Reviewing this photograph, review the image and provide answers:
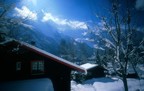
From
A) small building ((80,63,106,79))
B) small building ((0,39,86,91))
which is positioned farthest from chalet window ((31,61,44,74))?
small building ((80,63,106,79))

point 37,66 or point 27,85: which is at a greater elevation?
point 37,66

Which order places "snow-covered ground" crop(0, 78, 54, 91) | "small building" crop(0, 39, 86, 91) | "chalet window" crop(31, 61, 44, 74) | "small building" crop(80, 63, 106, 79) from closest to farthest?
"snow-covered ground" crop(0, 78, 54, 91) → "small building" crop(0, 39, 86, 91) → "chalet window" crop(31, 61, 44, 74) → "small building" crop(80, 63, 106, 79)

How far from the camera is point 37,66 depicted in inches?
814

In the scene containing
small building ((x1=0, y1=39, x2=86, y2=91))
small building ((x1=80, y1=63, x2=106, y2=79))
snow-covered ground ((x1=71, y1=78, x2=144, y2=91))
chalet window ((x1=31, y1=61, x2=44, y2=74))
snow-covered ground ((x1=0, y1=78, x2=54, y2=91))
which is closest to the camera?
snow-covered ground ((x1=0, y1=78, x2=54, y2=91))

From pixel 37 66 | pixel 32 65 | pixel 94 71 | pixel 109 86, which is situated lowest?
pixel 109 86

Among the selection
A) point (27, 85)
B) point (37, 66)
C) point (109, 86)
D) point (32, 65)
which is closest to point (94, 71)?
point (109, 86)

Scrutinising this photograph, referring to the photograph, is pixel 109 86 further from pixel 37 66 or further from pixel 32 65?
pixel 32 65

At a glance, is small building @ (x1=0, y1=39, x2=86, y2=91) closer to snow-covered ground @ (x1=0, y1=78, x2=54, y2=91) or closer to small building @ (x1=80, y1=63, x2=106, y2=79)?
snow-covered ground @ (x1=0, y1=78, x2=54, y2=91)

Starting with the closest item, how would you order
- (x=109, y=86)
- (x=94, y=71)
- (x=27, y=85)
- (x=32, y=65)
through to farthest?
(x=27, y=85)
(x=32, y=65)
(x=109, y=86)
(x=94, y=71)

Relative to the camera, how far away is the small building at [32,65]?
63.1ft

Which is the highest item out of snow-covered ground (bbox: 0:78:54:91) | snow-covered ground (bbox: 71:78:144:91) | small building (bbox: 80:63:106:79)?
small building (bbox: 80:63:106:79)

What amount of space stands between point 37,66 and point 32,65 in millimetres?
555

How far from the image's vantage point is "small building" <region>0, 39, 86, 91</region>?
1922 cm

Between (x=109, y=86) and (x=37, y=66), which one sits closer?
(x=37, y=66)
